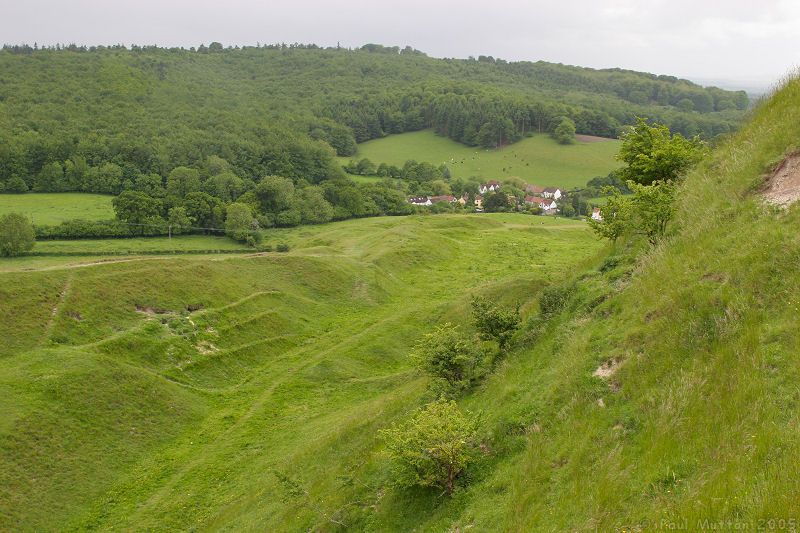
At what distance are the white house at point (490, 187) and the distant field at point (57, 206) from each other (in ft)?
277

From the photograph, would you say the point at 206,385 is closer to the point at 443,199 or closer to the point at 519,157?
the point at 443,199

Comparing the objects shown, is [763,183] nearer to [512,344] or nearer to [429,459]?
[512,344]

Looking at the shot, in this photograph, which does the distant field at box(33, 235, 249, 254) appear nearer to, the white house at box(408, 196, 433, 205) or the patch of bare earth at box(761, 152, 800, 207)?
the white house at box(408, 196, 433, 205)

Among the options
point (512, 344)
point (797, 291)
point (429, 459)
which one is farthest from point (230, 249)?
point (797, 291)

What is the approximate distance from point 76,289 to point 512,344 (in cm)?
4089

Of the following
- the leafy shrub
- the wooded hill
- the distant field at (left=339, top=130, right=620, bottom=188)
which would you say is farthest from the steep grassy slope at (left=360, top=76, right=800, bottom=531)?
the distant field at (left=339, top=130, right=620, bottom=188)

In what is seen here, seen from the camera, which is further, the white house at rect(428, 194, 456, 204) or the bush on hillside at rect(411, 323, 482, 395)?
the white house at rect(428, 194, 456, 204)

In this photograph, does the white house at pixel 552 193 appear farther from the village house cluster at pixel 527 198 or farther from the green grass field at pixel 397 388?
the green grass field at pixel 397 388

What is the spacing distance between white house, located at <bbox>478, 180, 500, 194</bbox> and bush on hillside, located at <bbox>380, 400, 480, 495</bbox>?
124 m


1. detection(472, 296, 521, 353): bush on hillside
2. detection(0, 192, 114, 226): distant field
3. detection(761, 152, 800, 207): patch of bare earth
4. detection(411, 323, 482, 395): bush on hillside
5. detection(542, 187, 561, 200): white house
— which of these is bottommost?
detection(0, 192, 114, 226): distant field

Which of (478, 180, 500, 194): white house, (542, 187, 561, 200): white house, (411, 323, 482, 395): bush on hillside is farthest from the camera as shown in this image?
(478, 180, 500, 194): white house

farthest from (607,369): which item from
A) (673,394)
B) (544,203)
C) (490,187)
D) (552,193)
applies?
(490,187)

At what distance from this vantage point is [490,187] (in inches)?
5719

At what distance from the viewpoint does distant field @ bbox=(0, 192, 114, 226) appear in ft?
309
